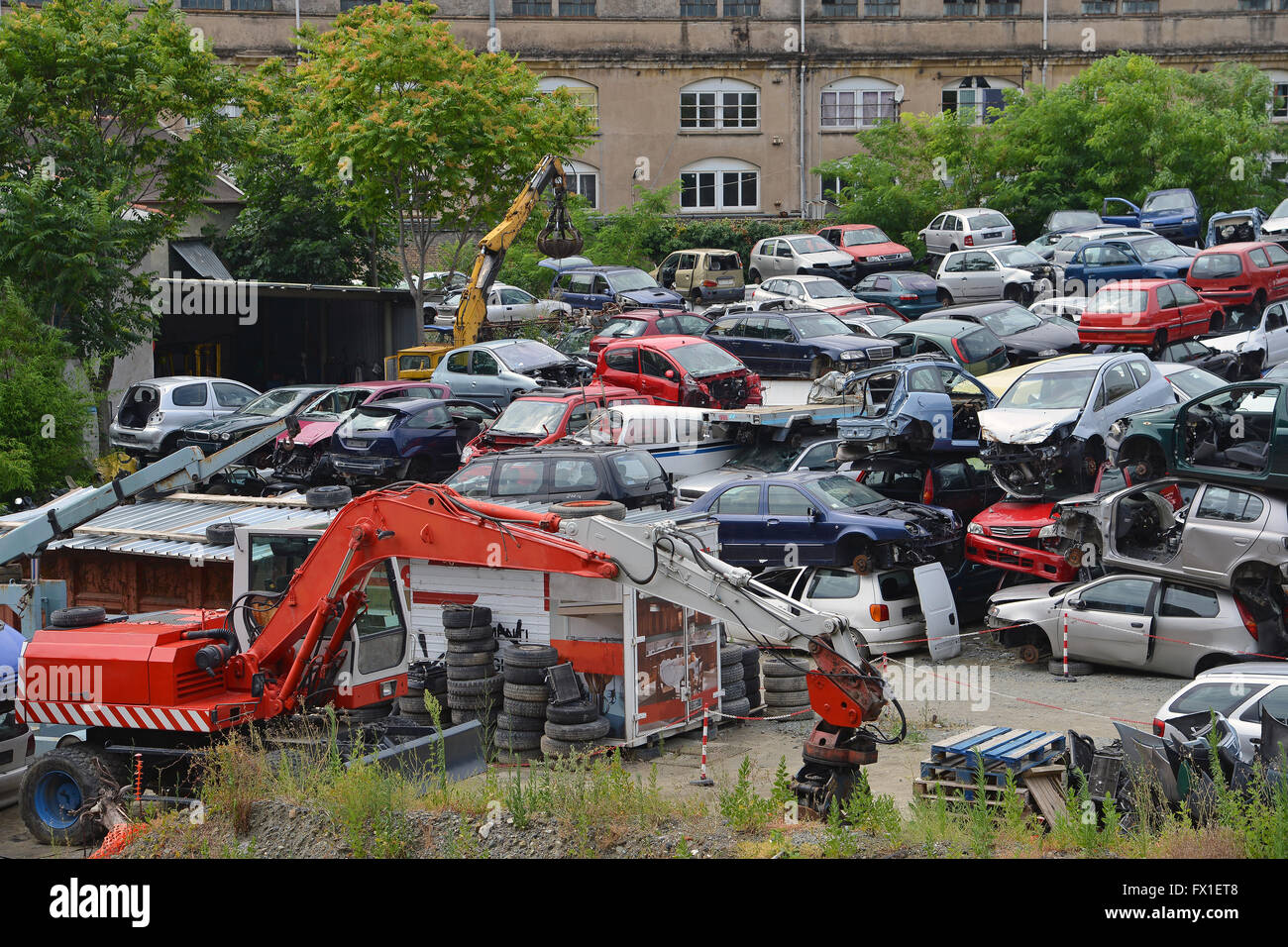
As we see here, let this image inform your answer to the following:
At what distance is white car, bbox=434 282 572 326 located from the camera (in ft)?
119

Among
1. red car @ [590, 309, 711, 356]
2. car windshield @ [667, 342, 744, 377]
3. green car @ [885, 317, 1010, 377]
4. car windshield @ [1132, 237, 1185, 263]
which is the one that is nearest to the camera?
car windshield @ [667, 342, 744, 377]

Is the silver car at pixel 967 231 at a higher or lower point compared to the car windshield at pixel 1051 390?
higher

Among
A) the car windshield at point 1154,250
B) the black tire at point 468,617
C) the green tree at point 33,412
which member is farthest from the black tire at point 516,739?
the car windshield at point 1154,250

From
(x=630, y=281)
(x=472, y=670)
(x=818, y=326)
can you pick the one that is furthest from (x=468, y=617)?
(x=630, y=281)

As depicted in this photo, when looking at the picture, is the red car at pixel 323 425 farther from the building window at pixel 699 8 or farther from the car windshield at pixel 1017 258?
the building window at pixel 699 8

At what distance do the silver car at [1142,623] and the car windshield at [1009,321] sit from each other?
10.6 metres

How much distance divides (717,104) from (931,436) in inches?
1337

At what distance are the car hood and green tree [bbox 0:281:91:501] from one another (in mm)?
13995

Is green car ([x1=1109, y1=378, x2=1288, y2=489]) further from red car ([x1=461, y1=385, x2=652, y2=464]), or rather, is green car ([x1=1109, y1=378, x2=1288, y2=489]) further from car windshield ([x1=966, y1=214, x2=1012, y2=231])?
car windshield ([x1=966, y1=214, x2=1012, y2=231])

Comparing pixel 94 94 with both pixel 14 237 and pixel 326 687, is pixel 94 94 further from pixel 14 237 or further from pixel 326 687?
pixel 326 687

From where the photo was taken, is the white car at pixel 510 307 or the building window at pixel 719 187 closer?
the white car at pixel 510 307

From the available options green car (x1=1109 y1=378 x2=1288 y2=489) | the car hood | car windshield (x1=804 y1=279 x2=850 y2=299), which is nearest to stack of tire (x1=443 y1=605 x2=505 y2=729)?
the car hood

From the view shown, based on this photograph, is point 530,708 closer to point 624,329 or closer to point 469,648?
point 469,648

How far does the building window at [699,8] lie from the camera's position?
171 ft
